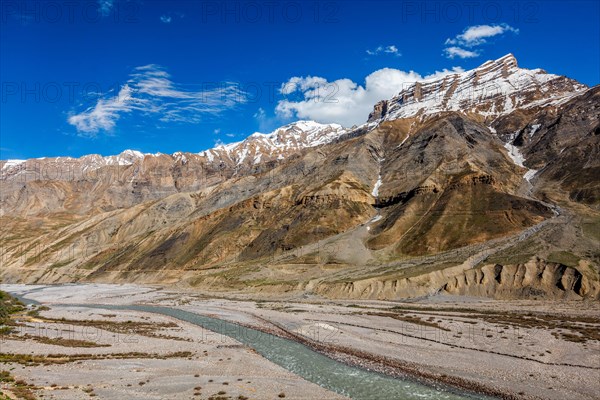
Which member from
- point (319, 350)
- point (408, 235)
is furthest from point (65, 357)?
point (408, 235)

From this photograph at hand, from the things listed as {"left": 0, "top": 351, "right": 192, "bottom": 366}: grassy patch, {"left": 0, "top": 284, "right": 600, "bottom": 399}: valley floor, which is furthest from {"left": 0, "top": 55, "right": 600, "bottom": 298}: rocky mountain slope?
{"left": 0, "top": 351, "right": 192, "bottom": 366}: grassy patch

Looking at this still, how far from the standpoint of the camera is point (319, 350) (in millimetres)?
45875

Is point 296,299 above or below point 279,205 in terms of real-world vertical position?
below

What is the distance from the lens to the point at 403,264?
113 m

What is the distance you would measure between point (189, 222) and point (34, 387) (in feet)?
548

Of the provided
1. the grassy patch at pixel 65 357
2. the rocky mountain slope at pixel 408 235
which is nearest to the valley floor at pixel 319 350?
the grassy patch at pixel 65 357

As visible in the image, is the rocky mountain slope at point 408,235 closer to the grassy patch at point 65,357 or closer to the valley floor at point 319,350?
the valley floor at point 319,350

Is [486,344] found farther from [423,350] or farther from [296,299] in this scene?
[296,299]

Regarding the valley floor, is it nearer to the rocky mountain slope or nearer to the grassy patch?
the grassy patch

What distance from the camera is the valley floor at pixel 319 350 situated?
31.4 meters

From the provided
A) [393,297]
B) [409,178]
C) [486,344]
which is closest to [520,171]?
[409,178]

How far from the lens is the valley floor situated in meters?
31.4

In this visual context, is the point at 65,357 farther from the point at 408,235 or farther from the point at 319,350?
the point at 408,235

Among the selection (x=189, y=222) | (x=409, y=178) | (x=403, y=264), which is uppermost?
(x=409, y=178)
